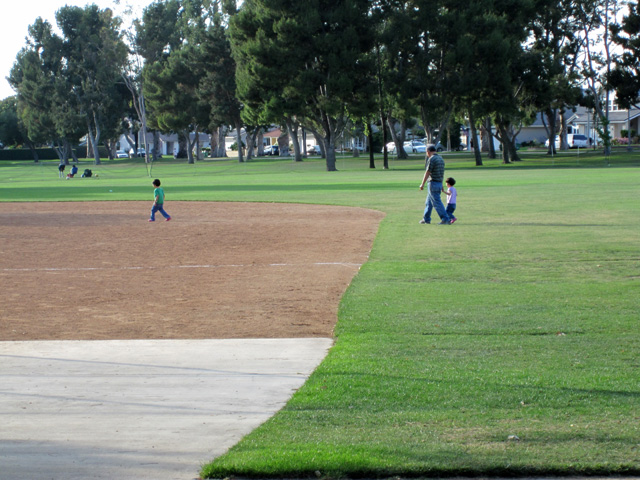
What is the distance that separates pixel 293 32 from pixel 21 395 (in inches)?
2393

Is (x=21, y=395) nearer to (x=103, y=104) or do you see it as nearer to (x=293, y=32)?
(x=293, y=32)

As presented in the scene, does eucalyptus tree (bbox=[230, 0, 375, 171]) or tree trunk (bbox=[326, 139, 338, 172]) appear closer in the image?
eucalyptus tree (bbox=[230, 0, 375, 171])

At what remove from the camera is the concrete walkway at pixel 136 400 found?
4496 mm

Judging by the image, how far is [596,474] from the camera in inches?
168

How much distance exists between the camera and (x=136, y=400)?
5750 mm

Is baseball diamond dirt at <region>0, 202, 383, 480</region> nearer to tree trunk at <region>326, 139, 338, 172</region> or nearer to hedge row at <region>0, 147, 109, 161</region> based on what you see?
tree trunk at <region>326, 139, 338, 172</region>

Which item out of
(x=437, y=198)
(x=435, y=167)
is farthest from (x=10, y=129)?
(x=435, y=167)

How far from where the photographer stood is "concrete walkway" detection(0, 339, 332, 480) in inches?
177

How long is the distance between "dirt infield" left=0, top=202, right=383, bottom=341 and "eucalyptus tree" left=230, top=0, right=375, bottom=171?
140 ft

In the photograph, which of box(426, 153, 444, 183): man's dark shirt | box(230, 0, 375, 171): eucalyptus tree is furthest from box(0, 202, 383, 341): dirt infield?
box(230, 0, 375, 171): eucalyptus tree

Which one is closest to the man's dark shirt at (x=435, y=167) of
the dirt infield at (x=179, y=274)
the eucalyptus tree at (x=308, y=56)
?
the dirt infield at (x=179, y=274)

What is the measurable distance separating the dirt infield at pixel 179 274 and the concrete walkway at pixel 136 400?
0.89 m

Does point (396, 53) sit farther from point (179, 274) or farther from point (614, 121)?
point (179, 274)

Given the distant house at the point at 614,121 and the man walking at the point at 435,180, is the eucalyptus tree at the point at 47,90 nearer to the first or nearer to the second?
the distant house at the point at 614,121
